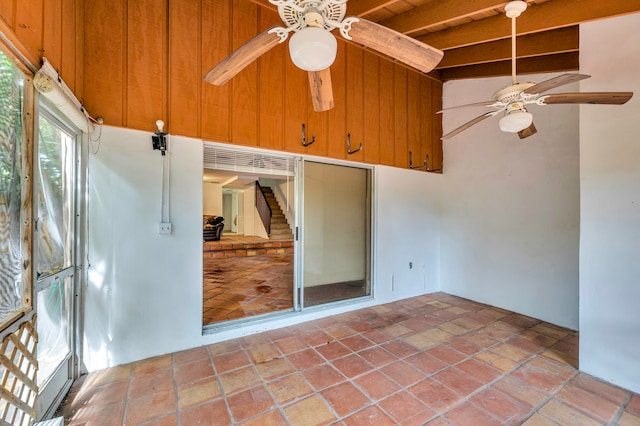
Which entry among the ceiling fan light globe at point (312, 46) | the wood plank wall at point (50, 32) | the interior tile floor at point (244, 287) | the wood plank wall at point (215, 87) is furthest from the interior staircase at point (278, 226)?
the ceiling fan light globe at point (312, 46)

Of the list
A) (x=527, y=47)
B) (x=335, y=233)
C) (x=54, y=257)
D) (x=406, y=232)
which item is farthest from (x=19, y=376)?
(x=527, y=47)

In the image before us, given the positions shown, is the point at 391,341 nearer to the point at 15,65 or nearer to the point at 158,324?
the point at 158,324

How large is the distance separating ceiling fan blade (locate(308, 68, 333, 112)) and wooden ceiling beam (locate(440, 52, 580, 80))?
329cm

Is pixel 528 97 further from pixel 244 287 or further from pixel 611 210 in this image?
pixel 244 287

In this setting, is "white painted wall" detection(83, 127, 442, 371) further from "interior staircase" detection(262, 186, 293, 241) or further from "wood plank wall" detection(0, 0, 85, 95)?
"interior staircase" detection(262, 186, 293, 241)

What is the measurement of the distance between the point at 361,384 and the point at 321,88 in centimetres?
226

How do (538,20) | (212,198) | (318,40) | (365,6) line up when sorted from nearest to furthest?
(318,40)
(538,20)
(365,6)
(212,198)

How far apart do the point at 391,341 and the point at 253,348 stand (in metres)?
1.42

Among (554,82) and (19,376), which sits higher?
(554,82)

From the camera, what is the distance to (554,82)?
1.71 meters

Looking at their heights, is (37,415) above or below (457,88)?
below

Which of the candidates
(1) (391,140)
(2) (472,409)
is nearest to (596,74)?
(1) (391,140)

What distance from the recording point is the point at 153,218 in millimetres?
2484

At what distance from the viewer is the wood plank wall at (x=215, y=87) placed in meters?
2.35
